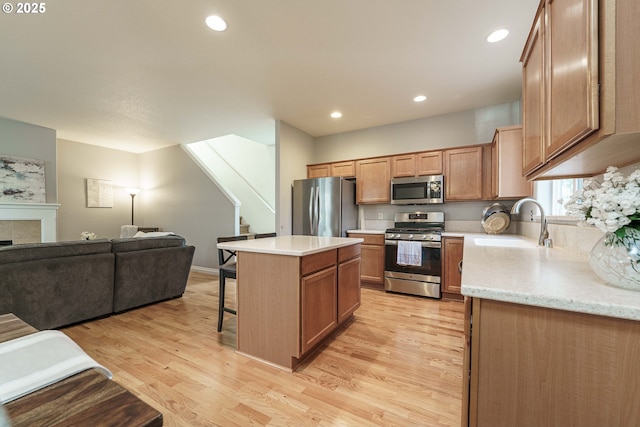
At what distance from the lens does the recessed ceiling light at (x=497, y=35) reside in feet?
6.97

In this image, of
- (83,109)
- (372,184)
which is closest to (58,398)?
(372,184)

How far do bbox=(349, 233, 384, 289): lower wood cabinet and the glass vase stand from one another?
9.68ft

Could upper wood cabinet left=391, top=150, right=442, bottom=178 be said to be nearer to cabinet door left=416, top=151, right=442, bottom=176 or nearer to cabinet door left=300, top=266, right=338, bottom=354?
cabinet door left=416, top=151, right=442, bottom=176

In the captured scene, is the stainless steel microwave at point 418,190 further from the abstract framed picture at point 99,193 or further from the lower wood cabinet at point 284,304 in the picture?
the abstract framed picture at point 99,193

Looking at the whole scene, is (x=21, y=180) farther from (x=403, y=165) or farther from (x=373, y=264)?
(x=403, y=165)

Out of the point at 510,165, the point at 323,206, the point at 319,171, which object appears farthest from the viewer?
the point at 319,171

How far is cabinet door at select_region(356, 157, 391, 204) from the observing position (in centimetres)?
409

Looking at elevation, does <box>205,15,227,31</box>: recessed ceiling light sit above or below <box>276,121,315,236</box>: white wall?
above

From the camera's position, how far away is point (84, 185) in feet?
18.1

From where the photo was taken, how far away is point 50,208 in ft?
14.9

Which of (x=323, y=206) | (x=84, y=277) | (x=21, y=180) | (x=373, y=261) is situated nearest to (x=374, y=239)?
(x=373, y=261)

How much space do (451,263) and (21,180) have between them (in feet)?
22.7

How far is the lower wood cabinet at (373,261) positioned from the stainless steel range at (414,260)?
11 cm

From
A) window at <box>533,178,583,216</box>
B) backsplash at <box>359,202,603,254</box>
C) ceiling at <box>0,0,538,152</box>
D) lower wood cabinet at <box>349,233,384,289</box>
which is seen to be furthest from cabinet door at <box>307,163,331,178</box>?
window at <box>533,178,583,216</box>
